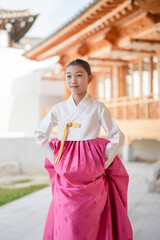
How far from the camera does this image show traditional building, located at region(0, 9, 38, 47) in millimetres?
18141

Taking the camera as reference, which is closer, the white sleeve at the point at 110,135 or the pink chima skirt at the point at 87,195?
the pink chima skirt at the point at 87,195

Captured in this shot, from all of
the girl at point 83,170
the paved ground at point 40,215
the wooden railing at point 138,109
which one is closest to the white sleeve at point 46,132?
the girl at point 83,170

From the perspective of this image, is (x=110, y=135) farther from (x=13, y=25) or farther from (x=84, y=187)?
(x=13, y=25)

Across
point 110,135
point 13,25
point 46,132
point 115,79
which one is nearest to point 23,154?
point 115,79

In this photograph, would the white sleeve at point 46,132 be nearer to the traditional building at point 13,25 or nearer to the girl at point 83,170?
the girl at point 83,170

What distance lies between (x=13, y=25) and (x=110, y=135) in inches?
768

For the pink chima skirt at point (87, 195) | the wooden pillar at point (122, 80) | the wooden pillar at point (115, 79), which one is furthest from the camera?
the wooden pillar at point (115, 79)

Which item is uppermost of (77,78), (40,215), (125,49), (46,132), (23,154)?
(125,49)

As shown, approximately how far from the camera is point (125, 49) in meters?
7.56

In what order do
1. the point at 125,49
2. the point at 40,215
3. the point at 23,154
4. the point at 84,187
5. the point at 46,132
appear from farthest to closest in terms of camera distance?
the point at 23,154, the point at 125,49, the point at 40,215, the point at 46,132, the point at 84,187

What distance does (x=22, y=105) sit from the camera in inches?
647

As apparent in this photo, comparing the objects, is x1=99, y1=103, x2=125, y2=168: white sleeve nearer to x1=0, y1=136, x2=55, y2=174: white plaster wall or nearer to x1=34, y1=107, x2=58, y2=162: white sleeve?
x1=34, y1=107, x2=58, y2=162: white sleeve

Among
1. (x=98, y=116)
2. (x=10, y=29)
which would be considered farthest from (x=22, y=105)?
(x=98, y=116)

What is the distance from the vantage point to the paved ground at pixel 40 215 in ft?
A: 8.84
